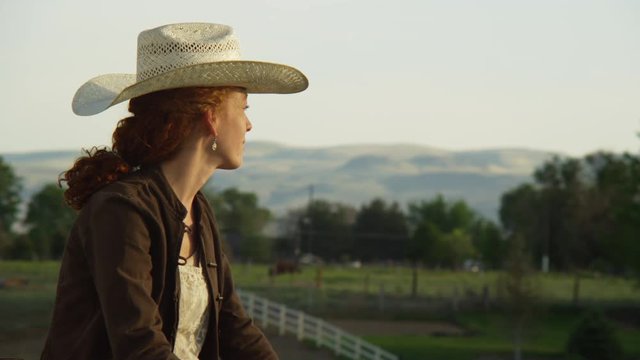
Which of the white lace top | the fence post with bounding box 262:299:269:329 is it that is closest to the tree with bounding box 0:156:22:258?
the fence post with bounding box 262:299:269:329

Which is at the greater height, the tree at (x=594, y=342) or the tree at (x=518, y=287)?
the tree at (x=518, y=287)

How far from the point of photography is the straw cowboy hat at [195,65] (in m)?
3.17

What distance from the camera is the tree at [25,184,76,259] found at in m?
72.9

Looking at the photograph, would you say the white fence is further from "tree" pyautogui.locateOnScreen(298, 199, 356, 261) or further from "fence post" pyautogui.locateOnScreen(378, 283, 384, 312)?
"tree" pyautogui.locateOnScreen(298, 199, 356, 261)

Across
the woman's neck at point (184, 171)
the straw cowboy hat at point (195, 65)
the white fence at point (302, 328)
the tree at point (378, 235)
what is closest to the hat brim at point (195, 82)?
the straw cowboy hat at point (195, 65)

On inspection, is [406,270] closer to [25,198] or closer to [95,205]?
[25,198]

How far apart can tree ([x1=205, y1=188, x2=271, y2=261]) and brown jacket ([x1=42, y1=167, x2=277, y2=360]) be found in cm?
8978

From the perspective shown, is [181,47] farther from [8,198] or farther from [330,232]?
[330,232]

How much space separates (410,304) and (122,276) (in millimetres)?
70120

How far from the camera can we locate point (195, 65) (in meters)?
3.15

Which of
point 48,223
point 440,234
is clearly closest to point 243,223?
point 440,234

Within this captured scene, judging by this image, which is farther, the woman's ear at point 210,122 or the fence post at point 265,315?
the fence post at point 265,315

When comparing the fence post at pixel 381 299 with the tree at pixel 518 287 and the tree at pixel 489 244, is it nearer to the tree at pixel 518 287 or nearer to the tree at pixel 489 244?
the tree at pixel 489 244

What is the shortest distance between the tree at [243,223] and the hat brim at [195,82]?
89462 mm
